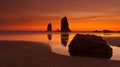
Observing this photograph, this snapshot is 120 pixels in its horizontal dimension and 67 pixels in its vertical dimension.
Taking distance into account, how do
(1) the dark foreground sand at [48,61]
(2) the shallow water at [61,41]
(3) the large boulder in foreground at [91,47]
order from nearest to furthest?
(1) the dark foreground sand at [48,61] < (3) the large boulder in foreground at [91,47] < (2) the shallow water at [61,41]

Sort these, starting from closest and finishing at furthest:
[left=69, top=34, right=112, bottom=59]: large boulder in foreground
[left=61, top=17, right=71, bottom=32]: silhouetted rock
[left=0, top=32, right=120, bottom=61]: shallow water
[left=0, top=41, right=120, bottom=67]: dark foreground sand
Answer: [left=0, top=41, right=120, bottom=67]: dark foreground sand, [left=69, top=34, right=112, bottom=59]: large boulder in foreground, [left=0, top=32, right=120, bottom=61]: shallow water, [left=61, top=17, right=71, bottom=32]: silhouetted rock

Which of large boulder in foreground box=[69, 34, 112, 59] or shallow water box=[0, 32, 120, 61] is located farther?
shallow water box=[0, 32, 120, 61]

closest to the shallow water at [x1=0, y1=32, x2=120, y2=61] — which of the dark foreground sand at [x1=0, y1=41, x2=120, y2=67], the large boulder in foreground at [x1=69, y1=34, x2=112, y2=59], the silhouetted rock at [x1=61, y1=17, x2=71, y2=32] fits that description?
the large boulder in foreground at [x1=69, y1=34, x2=112, y2=59]

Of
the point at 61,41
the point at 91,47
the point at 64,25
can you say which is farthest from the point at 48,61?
the point at 64,25

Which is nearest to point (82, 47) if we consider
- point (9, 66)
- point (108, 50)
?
point (108, 50)

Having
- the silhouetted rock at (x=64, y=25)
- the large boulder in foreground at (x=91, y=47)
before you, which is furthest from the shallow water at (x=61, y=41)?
the silhouetted rock at (x=64, y=25)

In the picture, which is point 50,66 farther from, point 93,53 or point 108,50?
point 108,50

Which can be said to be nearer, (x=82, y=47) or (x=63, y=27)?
(x=82, y=47)

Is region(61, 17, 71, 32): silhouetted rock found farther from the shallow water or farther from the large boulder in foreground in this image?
the large boulder in foreground

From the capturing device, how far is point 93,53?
22.4 metres

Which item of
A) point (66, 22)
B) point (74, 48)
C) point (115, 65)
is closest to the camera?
point (115, 65)

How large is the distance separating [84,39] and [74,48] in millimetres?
1875

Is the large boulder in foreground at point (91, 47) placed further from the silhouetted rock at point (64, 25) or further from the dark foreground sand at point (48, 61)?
the silhouetted rock at point (64, 25)

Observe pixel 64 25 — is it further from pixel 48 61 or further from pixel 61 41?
pixel 48 61
